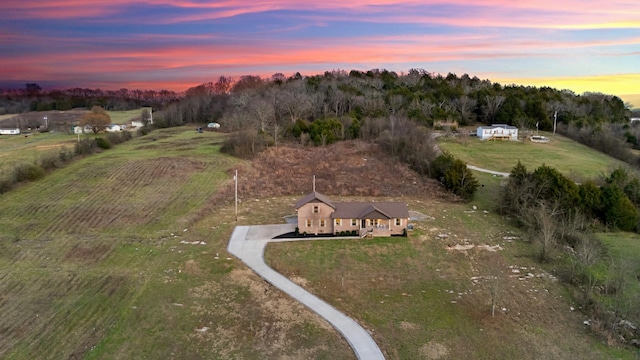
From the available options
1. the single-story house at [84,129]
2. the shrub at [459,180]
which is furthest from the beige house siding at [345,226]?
the single-story house at [84,129]

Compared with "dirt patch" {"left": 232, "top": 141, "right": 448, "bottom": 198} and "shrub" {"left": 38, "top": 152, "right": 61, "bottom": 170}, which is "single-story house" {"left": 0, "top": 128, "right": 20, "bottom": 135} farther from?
"dirt patch" {"left": 232, "top": 141, "right": 448, "bottom": 198}

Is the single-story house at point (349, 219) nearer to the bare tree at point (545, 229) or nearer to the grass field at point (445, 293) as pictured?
the grass field at point (445, 293)

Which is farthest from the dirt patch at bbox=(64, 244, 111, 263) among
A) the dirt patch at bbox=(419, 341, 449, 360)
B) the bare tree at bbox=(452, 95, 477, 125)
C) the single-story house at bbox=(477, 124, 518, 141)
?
the bare tree at bbox=(452, 95, 477, 125)

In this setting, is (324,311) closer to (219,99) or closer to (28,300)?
(28,300)

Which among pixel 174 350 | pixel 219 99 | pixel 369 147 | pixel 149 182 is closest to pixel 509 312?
pixel 174 350

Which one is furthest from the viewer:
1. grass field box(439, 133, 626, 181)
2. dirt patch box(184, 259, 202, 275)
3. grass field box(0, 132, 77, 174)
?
grass field box(439, 133, 626, 181)

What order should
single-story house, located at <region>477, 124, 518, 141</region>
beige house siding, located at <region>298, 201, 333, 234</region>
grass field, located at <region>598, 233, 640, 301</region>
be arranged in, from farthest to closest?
single-story house, located at <region>477, 124, 518, 141</region>, beige house siding, located at <region>298, 201, 333, 234</region>, grass field, located at <region>598, 233, 640, 301</region>
